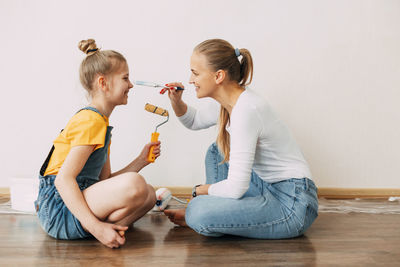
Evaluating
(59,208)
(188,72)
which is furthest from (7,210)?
(188,72)

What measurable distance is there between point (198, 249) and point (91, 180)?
1.36 feet

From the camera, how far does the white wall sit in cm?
183

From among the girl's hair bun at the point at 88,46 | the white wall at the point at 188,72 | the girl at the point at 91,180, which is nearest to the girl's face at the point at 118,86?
the girl at the point at 91,180

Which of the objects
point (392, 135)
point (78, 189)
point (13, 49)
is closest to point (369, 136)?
point (392, 135)

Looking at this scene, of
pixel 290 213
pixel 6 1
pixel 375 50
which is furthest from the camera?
pixel 375 50

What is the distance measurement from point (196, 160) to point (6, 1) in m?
1.15

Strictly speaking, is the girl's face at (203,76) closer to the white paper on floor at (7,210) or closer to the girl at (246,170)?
the girl at (246,170)

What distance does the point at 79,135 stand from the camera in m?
1.15

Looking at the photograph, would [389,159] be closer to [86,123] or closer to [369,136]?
[369,136]

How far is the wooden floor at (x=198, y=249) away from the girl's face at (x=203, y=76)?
1.57 ft

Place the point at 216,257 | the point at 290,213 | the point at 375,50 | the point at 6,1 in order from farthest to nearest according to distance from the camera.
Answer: the point at 375,50 → the point at 6,1 → the point at 290,213 → the point at 216,257

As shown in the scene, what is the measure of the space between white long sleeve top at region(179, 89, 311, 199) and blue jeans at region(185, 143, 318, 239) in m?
0.03

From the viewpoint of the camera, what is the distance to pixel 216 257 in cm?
109

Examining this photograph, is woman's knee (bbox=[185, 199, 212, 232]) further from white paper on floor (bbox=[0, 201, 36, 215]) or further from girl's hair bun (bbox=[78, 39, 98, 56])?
white paper on floor (bbox=[0, 201, 36, 215])
